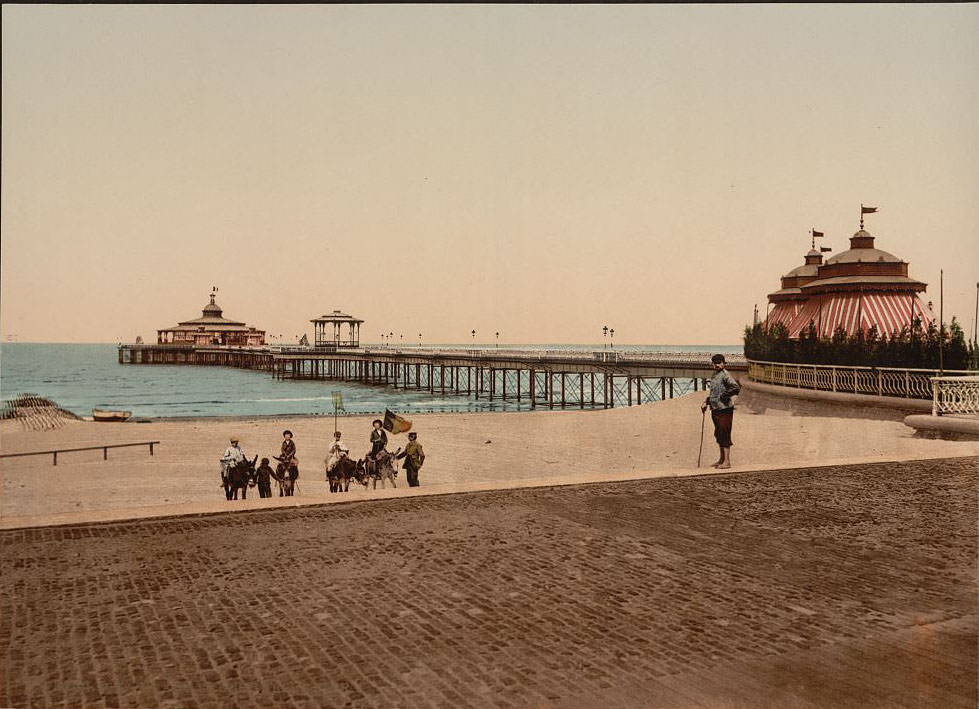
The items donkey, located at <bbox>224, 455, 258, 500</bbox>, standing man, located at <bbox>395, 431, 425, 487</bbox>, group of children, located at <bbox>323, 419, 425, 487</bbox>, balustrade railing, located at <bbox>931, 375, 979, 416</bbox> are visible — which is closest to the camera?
donkey, located at <bbox>224, 455, 258, 500</bbox>

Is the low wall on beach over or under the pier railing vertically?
under

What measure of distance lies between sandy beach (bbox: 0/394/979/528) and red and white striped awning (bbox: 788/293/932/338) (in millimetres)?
8322

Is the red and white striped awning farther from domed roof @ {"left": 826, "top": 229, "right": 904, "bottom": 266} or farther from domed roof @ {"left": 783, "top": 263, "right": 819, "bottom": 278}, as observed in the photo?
domed roof @ {"left": 783, "top": 263, "right": 819, "bottom": 278}

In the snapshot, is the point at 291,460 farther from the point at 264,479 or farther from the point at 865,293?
the point at 865,293

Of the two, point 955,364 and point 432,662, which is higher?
point 955,364

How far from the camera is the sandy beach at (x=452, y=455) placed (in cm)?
1253

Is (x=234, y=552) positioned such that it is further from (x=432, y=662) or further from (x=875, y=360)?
(x=875, y=360)

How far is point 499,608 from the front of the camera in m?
6.02

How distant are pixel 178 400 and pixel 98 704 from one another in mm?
64858

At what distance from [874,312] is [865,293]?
0.96 metres

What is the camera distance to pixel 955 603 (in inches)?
242

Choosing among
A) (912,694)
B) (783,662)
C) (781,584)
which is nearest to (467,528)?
(781,584)

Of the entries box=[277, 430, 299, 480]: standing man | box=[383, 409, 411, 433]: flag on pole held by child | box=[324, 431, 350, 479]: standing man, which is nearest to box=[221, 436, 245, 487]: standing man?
box=[277, 430, 299, 480]: standing man

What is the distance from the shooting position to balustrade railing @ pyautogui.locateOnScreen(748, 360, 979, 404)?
21.9m
